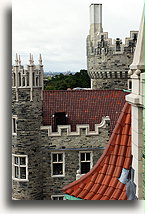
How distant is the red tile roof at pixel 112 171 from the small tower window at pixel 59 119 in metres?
6.21

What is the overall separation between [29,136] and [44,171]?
3.61 ft

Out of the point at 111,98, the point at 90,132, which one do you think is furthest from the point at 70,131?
the point at 111,98

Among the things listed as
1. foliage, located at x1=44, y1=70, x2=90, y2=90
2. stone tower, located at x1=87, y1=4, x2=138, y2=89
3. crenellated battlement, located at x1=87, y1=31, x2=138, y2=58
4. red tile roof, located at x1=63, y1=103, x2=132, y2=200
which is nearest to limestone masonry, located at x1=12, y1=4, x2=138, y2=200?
stone tower, located at x1=87, y1=4, x2=138, y2=89

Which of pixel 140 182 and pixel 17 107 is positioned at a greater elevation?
pixel 17 107

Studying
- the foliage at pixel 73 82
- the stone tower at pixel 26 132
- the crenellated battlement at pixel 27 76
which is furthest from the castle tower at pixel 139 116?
the foliage at pixel 73 82

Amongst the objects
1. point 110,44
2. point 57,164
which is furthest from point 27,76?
point 110,44

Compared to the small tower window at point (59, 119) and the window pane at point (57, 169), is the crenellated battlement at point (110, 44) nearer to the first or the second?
the small tower window at point (59, 119)

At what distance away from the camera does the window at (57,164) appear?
10.6 metres

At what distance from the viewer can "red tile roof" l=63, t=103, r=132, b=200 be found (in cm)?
434

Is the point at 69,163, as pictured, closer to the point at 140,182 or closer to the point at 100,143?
the point at 100,143

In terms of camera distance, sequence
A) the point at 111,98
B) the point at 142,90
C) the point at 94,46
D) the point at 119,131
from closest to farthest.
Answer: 1. the point at 142,90
2. the point at 119,131
3. the point at 111,98
4. the point at 94,46

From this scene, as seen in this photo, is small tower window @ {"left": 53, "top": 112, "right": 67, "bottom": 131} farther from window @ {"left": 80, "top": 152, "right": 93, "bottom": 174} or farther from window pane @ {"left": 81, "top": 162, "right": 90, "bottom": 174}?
window pane @ {"left": 81, "top": 162, "right": 90, "bottom": 174}

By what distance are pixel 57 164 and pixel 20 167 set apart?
1064mm

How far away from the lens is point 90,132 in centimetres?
1060
